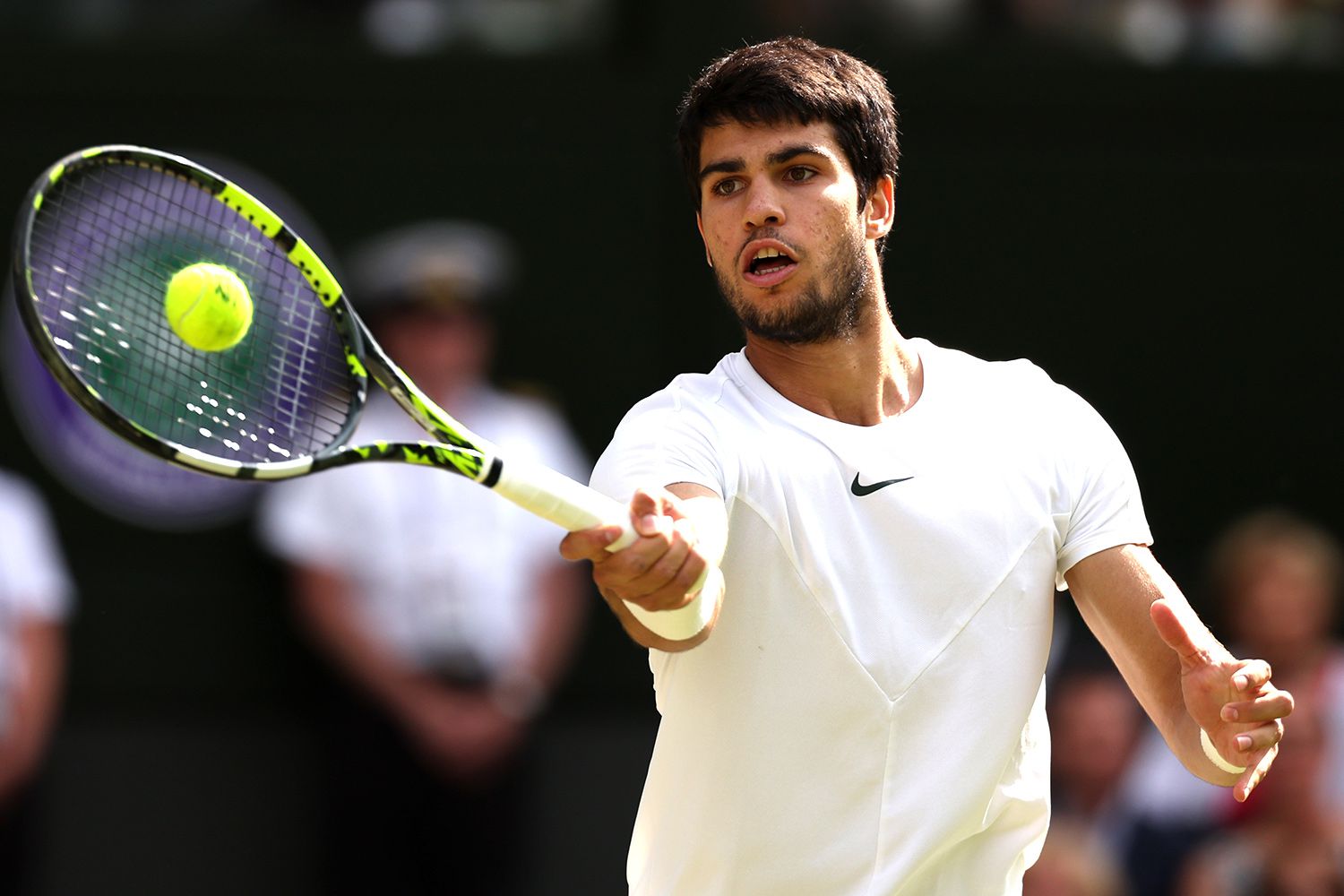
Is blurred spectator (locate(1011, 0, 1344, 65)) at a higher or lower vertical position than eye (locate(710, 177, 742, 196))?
higher

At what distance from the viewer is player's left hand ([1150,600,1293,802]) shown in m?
2.92

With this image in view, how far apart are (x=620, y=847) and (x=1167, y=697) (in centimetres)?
390

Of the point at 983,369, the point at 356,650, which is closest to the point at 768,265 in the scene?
the point at 983,369

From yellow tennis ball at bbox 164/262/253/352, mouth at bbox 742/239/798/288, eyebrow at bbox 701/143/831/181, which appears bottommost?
yellow tennis ball at bbox 164/262/253/352

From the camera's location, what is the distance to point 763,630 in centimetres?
307

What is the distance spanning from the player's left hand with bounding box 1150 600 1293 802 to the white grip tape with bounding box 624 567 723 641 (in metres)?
0.67

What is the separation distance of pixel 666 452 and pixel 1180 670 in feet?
2.94

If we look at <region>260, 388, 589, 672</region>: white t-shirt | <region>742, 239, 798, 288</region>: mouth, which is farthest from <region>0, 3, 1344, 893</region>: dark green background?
<region>742, 239, 798, 288</region>: mouth

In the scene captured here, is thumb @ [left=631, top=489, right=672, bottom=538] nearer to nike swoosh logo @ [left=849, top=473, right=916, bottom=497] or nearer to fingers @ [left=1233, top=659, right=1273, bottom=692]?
nike swoosh logo @ [left=849, top=473, right=916, bottom=497]

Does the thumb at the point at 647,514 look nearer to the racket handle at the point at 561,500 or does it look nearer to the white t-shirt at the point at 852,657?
the racket handle at the point at 561,500

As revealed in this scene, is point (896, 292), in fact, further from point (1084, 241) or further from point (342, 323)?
point (342, 323)

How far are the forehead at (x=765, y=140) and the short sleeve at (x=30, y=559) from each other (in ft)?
12.1

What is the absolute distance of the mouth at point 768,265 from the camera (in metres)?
3.14

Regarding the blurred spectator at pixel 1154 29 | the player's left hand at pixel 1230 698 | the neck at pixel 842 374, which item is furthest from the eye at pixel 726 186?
the blurred spectator at pixel 1154 29
